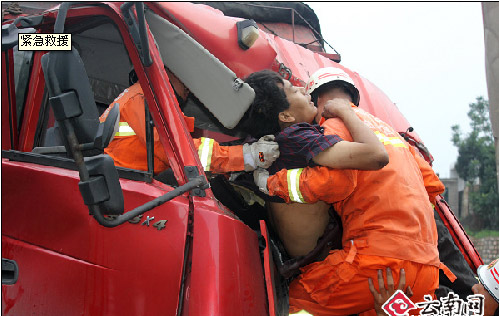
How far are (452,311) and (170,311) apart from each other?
1.42 meters

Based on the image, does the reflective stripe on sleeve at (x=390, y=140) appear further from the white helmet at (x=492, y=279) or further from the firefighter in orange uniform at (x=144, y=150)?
the white helmet at (x=492, y=279)

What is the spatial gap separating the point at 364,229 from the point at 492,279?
95cm

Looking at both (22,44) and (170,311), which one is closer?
(170,311)

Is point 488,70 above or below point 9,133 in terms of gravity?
above

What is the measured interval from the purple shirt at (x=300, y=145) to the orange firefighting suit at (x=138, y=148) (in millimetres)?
201

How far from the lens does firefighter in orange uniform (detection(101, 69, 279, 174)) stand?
2162 millimetres

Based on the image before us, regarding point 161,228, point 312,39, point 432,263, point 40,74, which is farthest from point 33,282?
point 312,39

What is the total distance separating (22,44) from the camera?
207 cm

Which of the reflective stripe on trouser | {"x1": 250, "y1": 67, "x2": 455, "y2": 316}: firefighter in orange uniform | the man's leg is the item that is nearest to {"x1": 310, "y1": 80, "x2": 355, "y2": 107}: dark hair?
{"x1": 250, "y1": 67, "x2": 455, "y2": 316}: firefighter in orange uniform

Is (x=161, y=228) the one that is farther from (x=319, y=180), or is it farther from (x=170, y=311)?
(x=319, y=180)

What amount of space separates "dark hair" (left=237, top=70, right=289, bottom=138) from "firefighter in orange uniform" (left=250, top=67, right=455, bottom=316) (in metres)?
0.34

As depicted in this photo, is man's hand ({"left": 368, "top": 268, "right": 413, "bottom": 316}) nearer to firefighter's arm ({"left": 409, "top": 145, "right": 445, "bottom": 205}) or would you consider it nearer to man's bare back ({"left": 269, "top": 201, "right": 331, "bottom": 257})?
man's bare back ({"left": 269, "top": 201, "right": 331, "bottom": 257})

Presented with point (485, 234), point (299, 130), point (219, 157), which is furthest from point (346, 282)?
point (485, 234)

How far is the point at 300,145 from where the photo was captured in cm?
205
